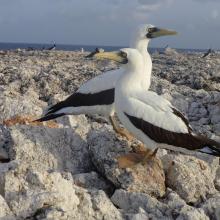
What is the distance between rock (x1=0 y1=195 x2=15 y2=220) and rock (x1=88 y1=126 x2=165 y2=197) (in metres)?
1.54

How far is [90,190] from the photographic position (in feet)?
19.1

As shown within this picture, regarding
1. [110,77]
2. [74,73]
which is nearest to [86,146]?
[110,77]

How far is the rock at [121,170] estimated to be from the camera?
6.18 m

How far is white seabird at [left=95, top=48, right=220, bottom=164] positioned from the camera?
6.47 meters

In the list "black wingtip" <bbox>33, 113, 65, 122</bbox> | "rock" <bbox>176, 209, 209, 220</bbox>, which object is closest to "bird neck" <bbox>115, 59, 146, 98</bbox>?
"black wingtip" <bbox>33, 113, 65, 122</bbox>

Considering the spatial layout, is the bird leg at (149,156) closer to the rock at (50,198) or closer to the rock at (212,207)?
the rock at (212,207)

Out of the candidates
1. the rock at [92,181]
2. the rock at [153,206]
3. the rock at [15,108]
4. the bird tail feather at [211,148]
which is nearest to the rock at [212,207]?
the rock at [153,206]

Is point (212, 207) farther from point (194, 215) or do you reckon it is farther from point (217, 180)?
point (217, 180)

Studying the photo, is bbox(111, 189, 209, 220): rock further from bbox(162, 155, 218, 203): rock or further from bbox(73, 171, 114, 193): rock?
bbox(73, 171, 114, 193): rock

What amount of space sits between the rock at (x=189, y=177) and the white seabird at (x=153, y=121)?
20cm

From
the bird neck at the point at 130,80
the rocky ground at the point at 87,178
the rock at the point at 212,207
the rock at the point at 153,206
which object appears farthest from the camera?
the bird neck at the point at 130,80

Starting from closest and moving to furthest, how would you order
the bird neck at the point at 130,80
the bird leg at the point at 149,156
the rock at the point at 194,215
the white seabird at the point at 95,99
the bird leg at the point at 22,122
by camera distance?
the rock at the point at 194,215
the bird leg at the point at 149,156
the bird neck at the point at 130,80
the bird leg at the point at 22,122
the white seabird at the point at 95,99

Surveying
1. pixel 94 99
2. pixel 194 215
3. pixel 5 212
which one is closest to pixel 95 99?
pixel 94 99

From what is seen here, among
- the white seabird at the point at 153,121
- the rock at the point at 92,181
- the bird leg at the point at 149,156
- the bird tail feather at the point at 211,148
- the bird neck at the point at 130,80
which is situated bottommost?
the rock at the point at 92,181
